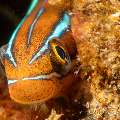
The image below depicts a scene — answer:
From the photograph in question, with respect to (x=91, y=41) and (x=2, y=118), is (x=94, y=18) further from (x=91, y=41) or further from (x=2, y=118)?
(x=2, y=118)

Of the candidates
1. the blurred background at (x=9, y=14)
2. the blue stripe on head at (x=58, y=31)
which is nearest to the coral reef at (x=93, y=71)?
the blue stripe on head at (x=58, y=31)

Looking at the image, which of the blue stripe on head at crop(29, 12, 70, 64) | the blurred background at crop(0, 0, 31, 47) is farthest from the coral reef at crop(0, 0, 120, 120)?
the blurred background at crop(0, 0, 31, 47)

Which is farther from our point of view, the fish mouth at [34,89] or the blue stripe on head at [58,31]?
the blue stripe on head at [58,31]

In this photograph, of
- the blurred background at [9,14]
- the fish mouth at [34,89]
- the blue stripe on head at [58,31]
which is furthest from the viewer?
the blurred background at [9,14]

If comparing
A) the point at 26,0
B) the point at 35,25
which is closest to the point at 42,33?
the point at 35,25

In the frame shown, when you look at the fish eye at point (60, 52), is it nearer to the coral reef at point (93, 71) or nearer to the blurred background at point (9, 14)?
the coral reef at point (93, 71)

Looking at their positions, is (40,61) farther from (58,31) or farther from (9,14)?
(9,14)

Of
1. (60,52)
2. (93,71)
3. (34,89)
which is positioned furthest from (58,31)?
(34,89)
